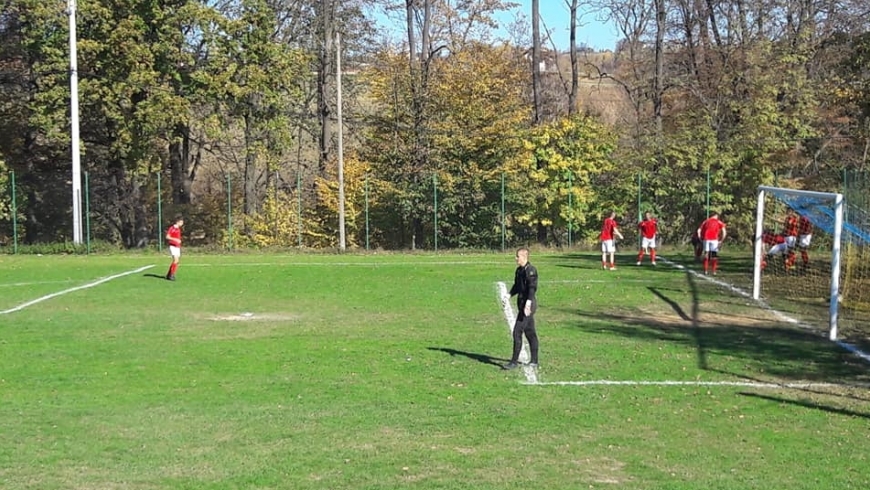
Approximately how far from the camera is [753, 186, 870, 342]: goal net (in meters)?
16.7

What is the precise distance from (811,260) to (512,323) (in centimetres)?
1228

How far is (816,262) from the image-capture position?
83.7 ft

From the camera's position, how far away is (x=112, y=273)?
26422mm

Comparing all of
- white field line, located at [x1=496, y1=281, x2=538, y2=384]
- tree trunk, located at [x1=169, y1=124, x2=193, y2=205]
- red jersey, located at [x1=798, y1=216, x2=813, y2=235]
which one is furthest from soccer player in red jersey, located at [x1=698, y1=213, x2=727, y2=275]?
tree trunk, located at [x1=169, y1=124, x2=193, y2=205]

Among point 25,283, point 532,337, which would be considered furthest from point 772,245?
point 25,283

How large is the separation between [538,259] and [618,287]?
8343 millimetres

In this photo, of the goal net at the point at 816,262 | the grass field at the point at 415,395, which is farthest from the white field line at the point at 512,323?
the goal net at the point at 816,262

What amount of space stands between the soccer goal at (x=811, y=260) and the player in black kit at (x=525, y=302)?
6.06 m

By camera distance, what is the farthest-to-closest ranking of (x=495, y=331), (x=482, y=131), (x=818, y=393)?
(x=482, y=131), (x=495, y=331), (x=818, y=393)

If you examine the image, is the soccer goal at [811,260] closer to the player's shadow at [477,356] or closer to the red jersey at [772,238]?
the red jersey at [772,238]

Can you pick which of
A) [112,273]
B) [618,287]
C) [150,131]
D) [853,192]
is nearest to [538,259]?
[618,287]

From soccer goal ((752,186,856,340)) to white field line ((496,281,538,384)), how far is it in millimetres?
5681

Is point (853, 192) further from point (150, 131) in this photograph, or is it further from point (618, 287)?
point (150, 131)

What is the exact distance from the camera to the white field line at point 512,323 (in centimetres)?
1287
